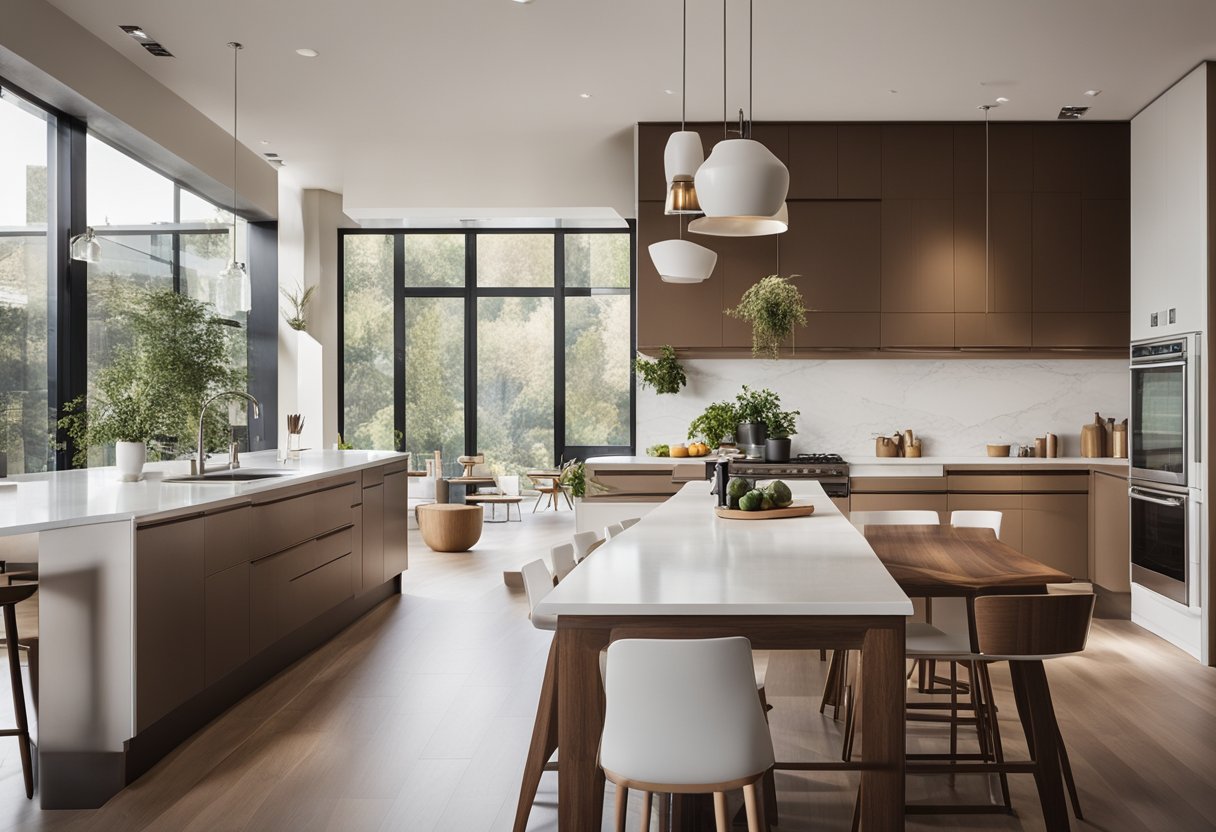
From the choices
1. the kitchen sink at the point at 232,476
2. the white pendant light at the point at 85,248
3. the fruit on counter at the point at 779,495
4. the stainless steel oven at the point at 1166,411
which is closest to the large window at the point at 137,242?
the kitchen sink at the point at 232,476

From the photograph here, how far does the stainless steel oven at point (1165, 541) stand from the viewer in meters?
5.03

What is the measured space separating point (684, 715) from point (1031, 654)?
1172 mm

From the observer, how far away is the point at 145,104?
5.70 meters

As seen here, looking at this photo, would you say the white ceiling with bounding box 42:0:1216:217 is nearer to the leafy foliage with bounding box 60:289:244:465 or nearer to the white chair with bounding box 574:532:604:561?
the leafy foliage with bounding box 60:289:244:465

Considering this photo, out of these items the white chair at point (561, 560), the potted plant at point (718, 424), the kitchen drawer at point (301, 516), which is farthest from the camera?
the potted plant at point (718, 424)

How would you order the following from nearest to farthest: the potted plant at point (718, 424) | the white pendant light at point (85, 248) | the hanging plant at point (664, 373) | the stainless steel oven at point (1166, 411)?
the white pendant light at point (85, 248), the stainless steel oven at point (1166, 411), the potted plant at point (718, 424), the hanging plant at point (664, 373)

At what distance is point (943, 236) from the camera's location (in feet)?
21.6

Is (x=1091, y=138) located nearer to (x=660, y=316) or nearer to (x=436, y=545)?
(x=660, y=316)

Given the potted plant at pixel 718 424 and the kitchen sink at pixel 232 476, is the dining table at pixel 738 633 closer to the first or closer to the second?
the kitchen sink at pixel 232 476

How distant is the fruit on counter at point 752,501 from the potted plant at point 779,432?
2911 mm

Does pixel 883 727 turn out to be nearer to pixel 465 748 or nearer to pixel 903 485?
pixel 465 748

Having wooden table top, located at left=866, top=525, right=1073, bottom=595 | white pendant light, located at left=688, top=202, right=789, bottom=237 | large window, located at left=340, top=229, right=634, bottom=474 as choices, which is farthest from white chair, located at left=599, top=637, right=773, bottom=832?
large window, located at left=340, top=229, right=634, bottom=474

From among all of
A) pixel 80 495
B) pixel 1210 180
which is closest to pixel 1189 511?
pixel 1210 180

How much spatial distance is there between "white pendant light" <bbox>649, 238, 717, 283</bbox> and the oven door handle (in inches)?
120
